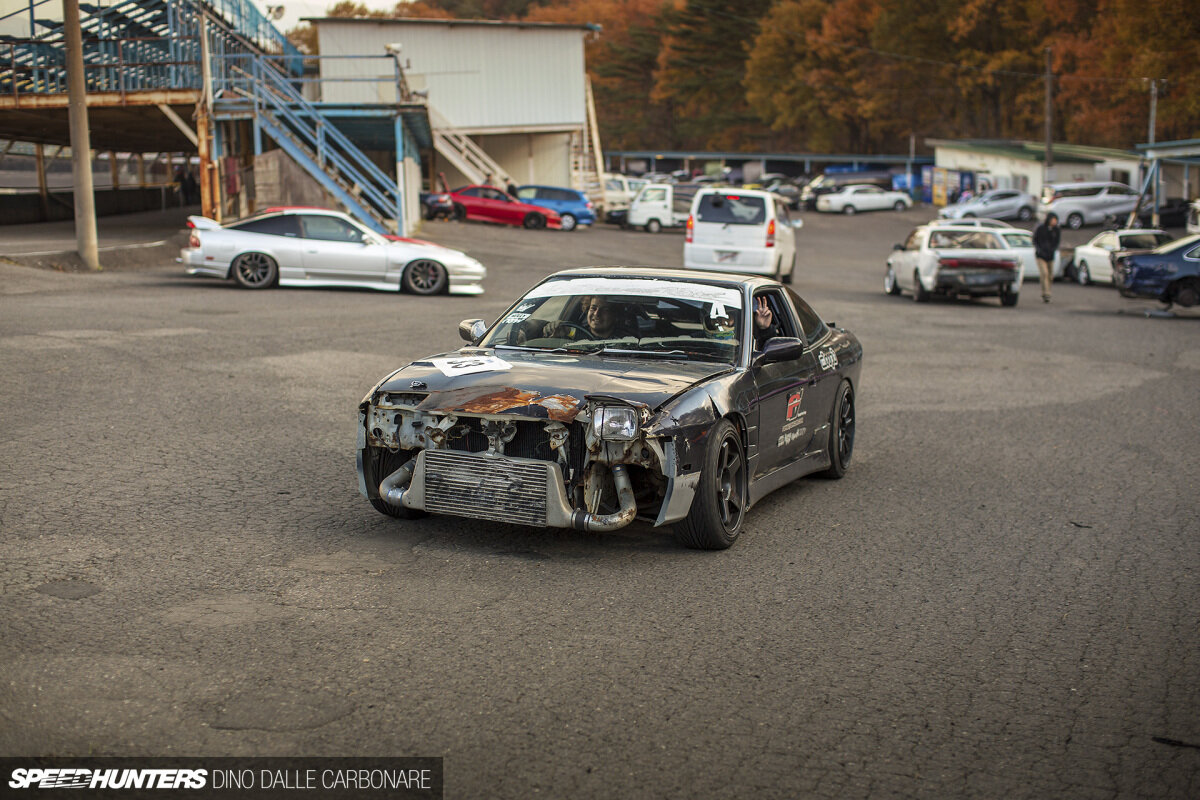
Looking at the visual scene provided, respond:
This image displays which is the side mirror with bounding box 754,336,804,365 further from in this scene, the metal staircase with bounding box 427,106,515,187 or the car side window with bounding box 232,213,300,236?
the metal staircase with bounding box 427,106,515,187

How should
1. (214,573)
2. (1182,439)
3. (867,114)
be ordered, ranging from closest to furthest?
1. (214,573)
2. (1182,439)
3. (867,114)

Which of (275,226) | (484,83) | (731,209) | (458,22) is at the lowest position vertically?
(275,226)

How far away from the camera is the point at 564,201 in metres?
44.5

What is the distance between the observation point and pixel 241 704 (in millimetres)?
4145

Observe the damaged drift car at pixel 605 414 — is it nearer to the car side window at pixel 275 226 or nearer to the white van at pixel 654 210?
the car side window at pixel 275 226

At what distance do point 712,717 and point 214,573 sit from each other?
2708 mm

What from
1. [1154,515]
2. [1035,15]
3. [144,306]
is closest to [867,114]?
[1035,15]

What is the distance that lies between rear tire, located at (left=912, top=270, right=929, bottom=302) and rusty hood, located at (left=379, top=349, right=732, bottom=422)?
1748 cm

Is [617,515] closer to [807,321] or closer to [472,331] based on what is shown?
[472,331]

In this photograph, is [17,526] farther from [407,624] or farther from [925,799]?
[925,799]

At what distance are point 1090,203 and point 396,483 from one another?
51.0 m

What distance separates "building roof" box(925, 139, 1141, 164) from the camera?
5900cm

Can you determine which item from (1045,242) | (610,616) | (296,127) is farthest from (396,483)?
(296,127)

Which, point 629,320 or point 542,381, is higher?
point 629,320
